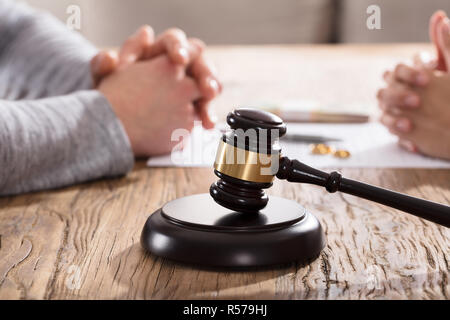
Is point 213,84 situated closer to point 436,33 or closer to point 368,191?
point 436,33

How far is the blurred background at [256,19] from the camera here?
7.92 ft

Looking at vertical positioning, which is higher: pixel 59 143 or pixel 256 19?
pixel 59 143

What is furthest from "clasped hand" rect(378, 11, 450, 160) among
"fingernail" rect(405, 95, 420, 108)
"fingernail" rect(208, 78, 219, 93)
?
"fingernail" rect(208, 78, 219, 93)

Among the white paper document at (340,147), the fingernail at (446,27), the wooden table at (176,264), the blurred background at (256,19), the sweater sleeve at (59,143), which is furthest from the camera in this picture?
the blurred background at (256,19)

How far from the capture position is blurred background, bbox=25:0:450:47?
2414 millimetres

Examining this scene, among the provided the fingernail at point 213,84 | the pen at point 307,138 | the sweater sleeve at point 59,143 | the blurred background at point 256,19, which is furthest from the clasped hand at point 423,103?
the blurred background at point 256,19

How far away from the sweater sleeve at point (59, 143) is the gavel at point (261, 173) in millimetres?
301

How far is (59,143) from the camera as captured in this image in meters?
0.78

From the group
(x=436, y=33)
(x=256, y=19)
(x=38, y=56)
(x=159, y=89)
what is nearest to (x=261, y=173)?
(x=159, y=89)

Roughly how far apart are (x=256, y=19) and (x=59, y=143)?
73.3 inches

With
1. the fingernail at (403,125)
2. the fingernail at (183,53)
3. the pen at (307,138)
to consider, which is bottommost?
the pen at (307,138)

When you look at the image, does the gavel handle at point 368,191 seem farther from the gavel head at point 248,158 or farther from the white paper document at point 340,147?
the white paper document at point 340,147

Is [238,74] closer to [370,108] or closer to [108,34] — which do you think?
[370,108]

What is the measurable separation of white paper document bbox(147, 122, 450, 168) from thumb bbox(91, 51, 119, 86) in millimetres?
171
